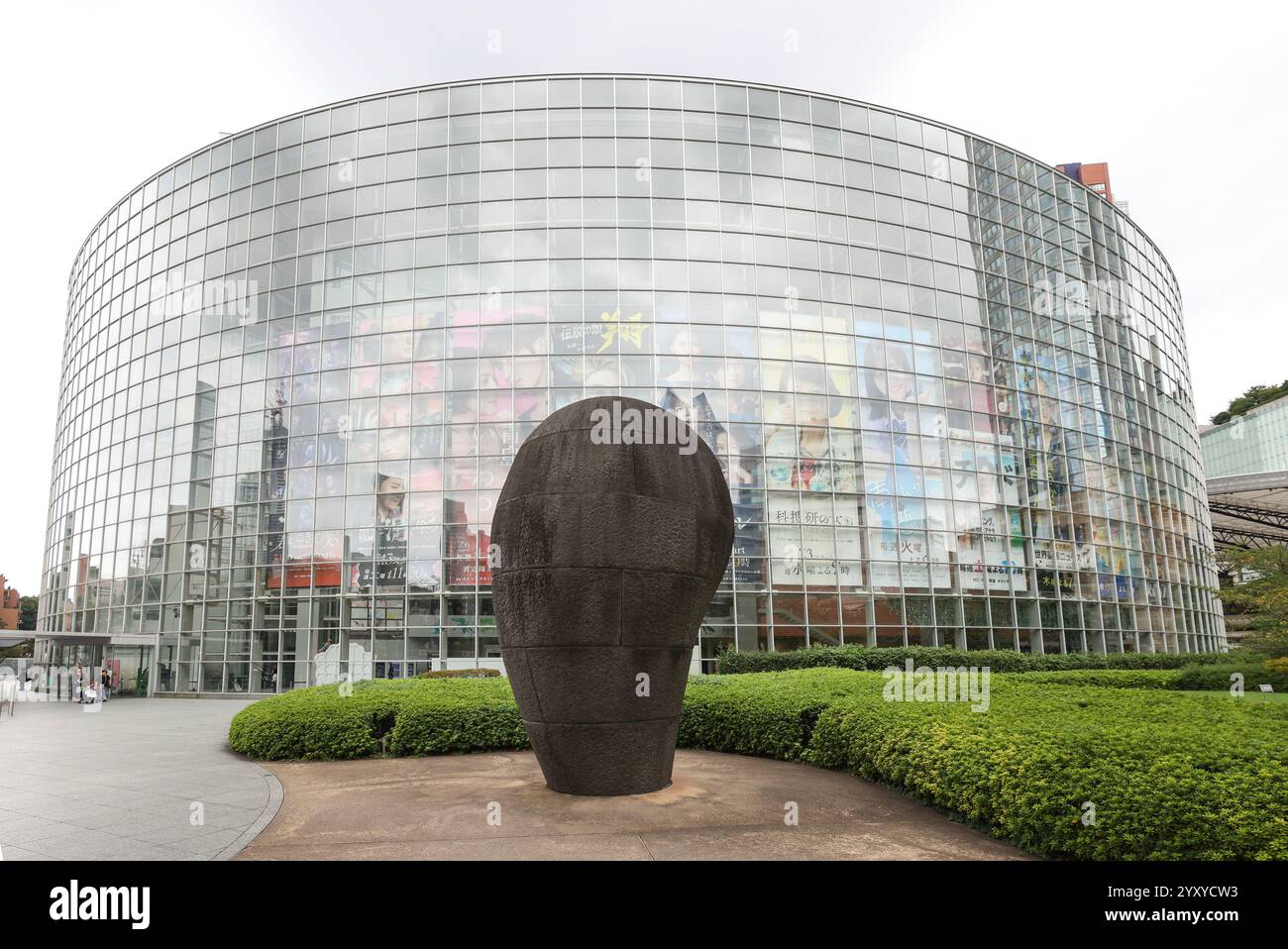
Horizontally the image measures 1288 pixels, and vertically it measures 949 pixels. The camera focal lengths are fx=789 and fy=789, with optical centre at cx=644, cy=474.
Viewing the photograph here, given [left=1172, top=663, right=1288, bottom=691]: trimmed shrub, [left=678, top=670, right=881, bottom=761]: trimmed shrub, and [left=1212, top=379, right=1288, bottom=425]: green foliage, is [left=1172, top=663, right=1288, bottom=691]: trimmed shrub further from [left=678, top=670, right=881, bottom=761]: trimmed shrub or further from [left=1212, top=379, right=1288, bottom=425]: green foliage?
[left=1212, top=379, right=1288, bottom=425]: green foliage

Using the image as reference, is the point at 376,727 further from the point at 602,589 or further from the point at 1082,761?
the point at 1082,761

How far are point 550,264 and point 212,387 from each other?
14981 millimetres

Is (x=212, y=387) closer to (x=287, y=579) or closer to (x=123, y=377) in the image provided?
(x=123, y=377)

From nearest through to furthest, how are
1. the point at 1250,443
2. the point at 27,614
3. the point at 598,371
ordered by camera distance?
1. the point at 598,371
2. the point at 1250,443
3. the point at 27,614

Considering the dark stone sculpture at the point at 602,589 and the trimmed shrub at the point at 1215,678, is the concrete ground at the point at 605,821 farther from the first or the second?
the trimmed shrub at the point at 1215,678

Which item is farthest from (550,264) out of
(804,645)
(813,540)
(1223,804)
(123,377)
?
(1223,804)

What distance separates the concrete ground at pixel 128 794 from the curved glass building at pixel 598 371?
12.6m

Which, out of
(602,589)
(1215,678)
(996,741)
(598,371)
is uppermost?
(598,371)

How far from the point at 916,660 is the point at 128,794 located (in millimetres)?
20474

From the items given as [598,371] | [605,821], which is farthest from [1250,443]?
[605,821]

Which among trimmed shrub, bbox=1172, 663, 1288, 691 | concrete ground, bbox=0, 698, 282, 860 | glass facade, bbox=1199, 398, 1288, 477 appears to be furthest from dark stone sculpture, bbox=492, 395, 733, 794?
glass facade, bbox=1199, 398, 1288, 477

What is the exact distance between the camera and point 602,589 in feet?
26.7

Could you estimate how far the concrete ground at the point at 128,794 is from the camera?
6.65 meters

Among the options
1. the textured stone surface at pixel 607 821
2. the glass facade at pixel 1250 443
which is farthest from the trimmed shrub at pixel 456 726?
the glass facade at pixel 1250 443
